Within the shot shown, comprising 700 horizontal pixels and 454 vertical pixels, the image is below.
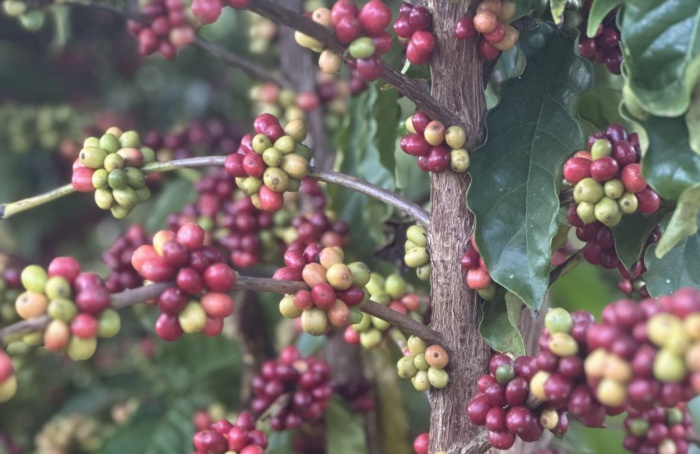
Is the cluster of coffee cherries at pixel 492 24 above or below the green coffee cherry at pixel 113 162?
above

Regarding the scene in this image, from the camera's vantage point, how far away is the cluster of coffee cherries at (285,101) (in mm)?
1500

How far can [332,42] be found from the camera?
0.76 meters

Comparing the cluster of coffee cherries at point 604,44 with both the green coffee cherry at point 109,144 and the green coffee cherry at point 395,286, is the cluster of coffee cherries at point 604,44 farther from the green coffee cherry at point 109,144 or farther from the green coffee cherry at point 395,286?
the green coffee cherry at point 109,144

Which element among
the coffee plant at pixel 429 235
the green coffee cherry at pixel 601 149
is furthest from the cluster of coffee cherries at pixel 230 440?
the green coffee cherry at pixel 601 149

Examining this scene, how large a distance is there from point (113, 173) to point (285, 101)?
672 millimetres

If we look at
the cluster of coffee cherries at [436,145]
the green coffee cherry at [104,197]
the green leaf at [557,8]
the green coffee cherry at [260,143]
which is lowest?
the green coffee cherry at [104,197]

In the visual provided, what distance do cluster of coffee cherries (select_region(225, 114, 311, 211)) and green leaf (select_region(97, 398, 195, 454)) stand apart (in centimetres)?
74

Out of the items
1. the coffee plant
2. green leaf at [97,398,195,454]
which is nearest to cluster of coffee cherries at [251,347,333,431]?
the coffee plant

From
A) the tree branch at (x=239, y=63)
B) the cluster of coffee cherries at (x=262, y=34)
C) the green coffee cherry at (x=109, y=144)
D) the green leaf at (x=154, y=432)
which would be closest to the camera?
the green coffee cherry at (x=109, y=144)

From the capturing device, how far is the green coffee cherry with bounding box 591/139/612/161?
785 mm

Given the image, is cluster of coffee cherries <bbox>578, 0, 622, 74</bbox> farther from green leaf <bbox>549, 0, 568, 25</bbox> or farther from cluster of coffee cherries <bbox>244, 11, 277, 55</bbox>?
cluster of coffee cherries <bbox>244, 11, 277, 55</bbox>

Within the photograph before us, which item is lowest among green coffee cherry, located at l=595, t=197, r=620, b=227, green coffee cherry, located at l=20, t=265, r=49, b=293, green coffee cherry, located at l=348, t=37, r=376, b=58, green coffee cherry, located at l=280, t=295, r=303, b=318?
green coffee cherry, located at l=280, t=295, r=303, b=318

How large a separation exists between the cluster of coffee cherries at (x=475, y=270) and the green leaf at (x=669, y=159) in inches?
8.4

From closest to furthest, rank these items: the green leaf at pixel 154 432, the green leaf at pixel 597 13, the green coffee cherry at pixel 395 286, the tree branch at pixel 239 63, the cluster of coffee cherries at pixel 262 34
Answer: the green leaf at pixel 597 13
the green coffee cherry at pixel 395 286
the tree branch at pixel 239 63
the green leaf at pixel 154 432
the cluster of coffee cherries at pixel 262 34
